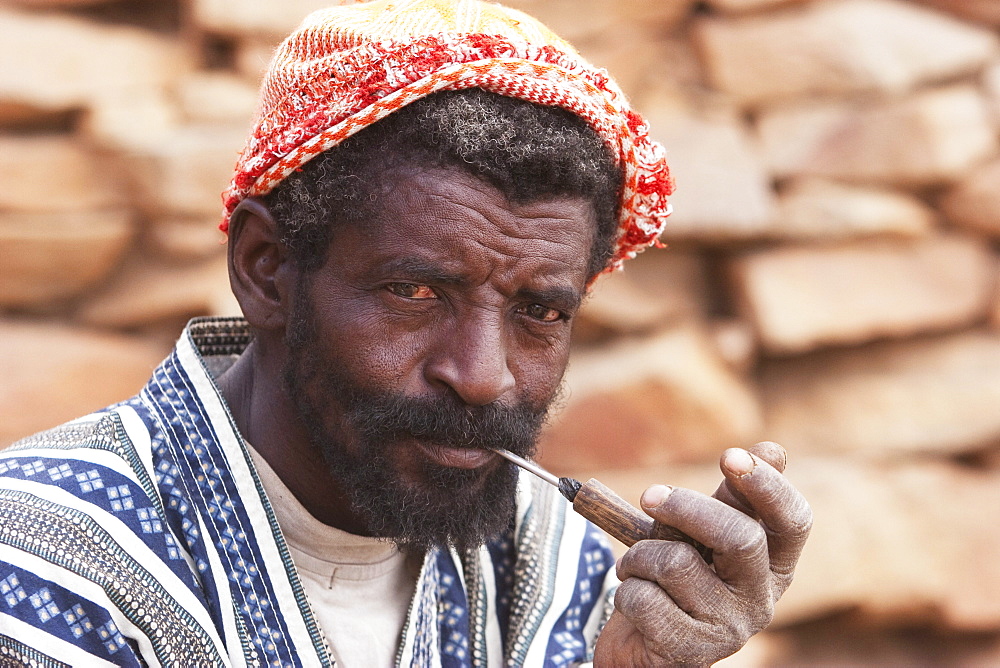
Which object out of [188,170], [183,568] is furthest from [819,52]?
[183,568]

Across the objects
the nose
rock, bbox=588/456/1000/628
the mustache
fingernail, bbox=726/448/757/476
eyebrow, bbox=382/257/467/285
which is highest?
eyebrow, bbox=382/257/467/285

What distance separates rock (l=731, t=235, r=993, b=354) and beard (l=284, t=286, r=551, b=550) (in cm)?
262

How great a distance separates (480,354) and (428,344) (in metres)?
0.10

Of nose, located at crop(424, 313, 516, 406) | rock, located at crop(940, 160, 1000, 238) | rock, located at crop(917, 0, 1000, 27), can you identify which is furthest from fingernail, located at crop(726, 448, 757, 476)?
rock, located at crop(917, 0, 1000, 27)

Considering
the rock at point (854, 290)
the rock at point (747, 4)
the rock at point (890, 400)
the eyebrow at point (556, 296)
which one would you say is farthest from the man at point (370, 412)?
the rock at point (890, 400)

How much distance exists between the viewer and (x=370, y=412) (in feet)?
6.42

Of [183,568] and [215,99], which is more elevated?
[215,99]

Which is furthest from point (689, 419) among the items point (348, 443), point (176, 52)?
point (348, 443)

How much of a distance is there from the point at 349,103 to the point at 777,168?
9.65ft

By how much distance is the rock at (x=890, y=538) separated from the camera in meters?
4.46

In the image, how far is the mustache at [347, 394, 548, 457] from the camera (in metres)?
1.92

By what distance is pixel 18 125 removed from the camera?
4.00 metres

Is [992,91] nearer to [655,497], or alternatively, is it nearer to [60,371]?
[655,497]

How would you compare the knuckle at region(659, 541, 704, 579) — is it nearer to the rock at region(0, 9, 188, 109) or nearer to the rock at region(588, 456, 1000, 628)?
the rock at region(588, 456, 1000, 628)
